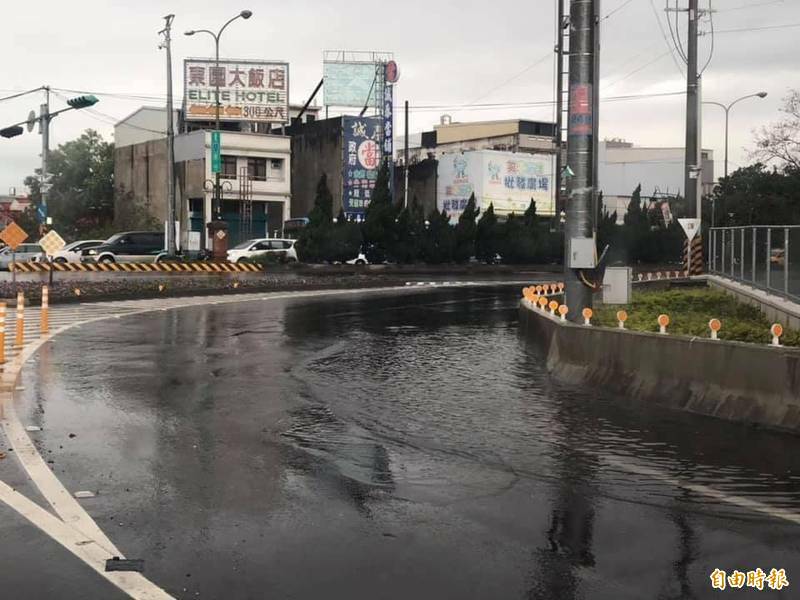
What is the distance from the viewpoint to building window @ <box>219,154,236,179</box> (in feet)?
211

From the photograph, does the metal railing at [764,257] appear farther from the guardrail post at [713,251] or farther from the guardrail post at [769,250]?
the guardrail post at [713,251]

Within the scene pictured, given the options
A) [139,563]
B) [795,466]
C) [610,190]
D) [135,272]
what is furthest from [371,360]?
[610,190]

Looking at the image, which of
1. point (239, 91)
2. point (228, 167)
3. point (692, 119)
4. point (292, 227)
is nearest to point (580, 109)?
point (692, 119)

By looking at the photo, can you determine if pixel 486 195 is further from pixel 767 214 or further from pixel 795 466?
pixel 795 466

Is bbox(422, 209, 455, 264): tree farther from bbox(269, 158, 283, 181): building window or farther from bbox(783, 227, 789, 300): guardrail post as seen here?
bbox(783, 227, 789, 300): guardrail post

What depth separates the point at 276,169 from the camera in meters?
67.2

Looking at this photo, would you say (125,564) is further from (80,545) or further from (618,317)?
(618,317)

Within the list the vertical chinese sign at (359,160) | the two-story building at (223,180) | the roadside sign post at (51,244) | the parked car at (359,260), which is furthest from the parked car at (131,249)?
the roadside sign post at (51,244)

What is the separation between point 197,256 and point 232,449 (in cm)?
4339

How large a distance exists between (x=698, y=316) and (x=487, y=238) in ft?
111

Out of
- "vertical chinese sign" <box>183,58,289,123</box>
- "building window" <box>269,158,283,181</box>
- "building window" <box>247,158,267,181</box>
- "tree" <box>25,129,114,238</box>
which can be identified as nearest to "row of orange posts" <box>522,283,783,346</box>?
"building window" <box>247,158,267,181</box>

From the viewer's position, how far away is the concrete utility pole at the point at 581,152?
44.0 feet

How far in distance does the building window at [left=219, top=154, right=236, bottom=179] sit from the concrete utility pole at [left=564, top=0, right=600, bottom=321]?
5270 centimetres

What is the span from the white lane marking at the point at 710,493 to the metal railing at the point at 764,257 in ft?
29.3
